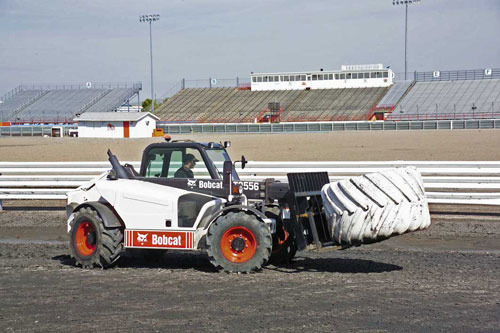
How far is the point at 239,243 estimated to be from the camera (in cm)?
873

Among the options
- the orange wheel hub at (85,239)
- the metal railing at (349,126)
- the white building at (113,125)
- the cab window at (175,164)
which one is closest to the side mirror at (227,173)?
the cab window at (175,164)

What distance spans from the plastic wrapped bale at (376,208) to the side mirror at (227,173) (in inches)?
55.1

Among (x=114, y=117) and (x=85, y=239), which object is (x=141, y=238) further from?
(x=114, y=117)

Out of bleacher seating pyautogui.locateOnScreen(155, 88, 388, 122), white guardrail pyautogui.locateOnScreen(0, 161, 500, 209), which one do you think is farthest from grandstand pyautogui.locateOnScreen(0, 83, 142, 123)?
white guardrail pyautogui.locateOnScreen(0, 161, 500, 209)

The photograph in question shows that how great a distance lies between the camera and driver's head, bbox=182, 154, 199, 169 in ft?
30.4

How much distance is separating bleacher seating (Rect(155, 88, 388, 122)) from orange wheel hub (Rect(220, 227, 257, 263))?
61284 mm

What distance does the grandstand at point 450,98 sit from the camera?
67.6 metres

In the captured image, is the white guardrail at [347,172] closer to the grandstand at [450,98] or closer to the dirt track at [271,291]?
→ the dirt track at [271,291]

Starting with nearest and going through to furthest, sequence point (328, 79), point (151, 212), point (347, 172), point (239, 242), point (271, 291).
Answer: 1. point (271, 291)
2. point (239, 242)
3. point (151, 212)
4. point (347, 172)
5. point (328, 79)

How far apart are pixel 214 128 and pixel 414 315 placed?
55165 mm

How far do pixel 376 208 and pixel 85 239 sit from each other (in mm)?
3935

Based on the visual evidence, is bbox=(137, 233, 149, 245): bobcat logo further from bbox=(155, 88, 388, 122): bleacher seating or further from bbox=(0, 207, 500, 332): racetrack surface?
bbox=(155, 88, 388, 122): bleacher seating

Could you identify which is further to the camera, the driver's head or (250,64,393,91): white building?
(250,64,393,91): white building

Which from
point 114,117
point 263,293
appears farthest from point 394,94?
point 263,293
